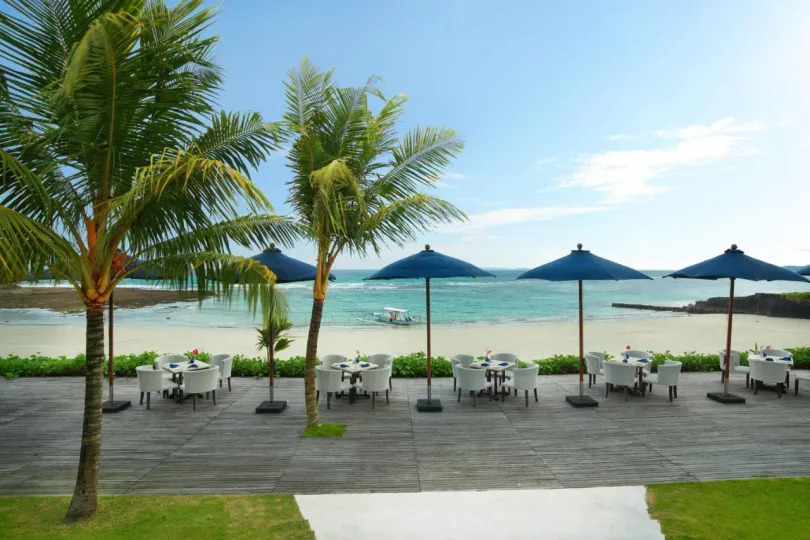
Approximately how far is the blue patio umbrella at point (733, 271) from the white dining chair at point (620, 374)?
5.22ft

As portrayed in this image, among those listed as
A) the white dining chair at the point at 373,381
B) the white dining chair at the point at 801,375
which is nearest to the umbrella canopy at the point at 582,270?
the white dining chair at the point at 373,381

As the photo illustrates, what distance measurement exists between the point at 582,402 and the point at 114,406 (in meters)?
8.09

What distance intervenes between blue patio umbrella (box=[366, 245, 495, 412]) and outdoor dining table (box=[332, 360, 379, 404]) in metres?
1.20

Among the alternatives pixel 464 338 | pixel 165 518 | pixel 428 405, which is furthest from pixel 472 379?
pixel 464 338

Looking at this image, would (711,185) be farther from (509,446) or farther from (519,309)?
(509,446)

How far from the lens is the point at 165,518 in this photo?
421cm

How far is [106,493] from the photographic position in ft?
15.8

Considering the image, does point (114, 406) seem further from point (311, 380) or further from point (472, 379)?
point (472, 379)

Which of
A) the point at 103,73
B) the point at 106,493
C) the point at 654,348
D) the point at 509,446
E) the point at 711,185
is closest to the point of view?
the point at 103,73

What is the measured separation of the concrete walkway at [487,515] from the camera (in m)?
4.03

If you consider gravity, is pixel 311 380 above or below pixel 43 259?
below

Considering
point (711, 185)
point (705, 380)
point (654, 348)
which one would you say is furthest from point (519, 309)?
point (705, 380)

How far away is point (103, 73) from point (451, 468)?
5239 mm

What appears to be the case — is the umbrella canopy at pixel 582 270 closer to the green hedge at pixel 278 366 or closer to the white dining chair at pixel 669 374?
the white dining chair at pixel 669 374
